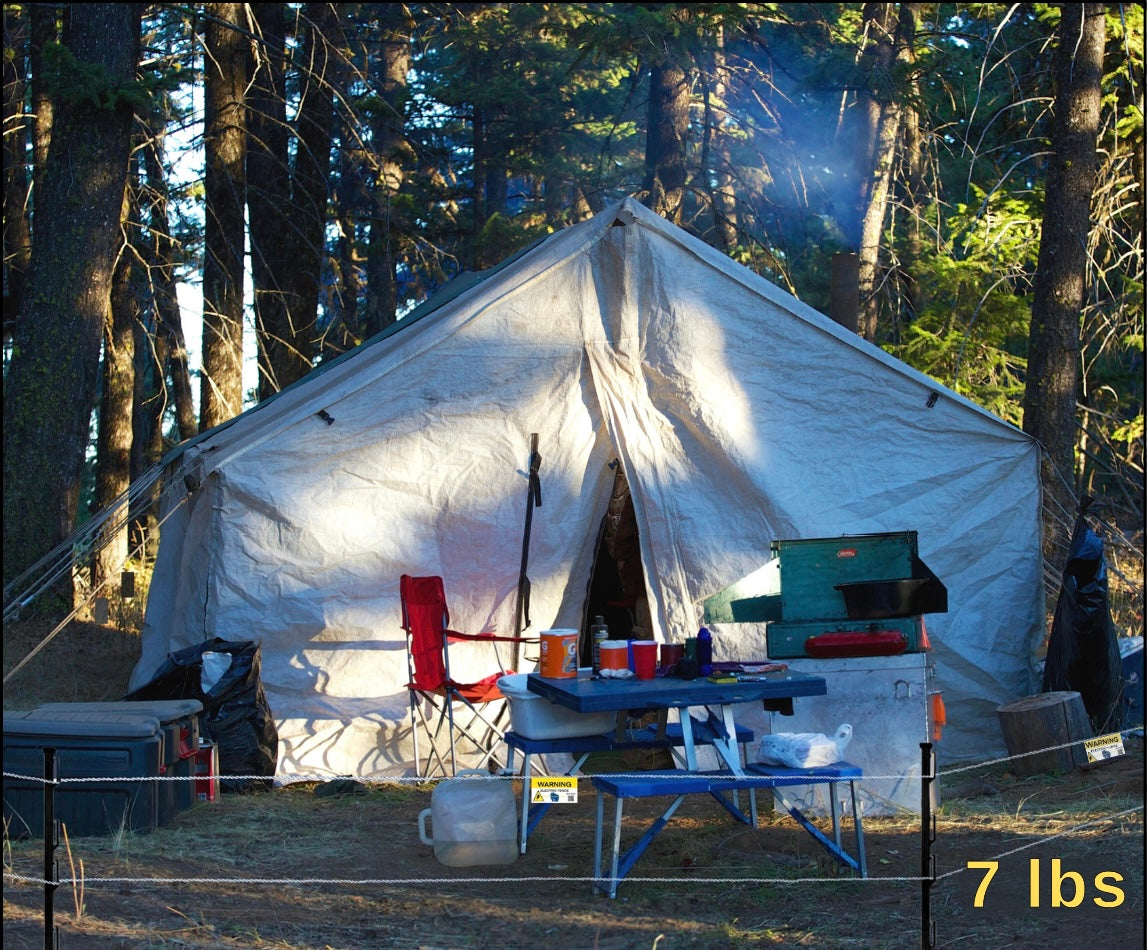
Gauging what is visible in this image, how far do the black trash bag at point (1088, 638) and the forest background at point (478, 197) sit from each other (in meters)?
0.72

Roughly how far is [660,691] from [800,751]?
562 millimetres

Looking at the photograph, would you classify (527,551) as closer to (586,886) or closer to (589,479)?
(589,479)

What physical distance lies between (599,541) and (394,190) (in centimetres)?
Result: 969

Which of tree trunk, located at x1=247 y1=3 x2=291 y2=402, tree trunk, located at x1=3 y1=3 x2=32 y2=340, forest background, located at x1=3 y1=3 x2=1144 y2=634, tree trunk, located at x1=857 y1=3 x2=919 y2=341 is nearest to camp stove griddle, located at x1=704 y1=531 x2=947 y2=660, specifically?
forest background, located at x1=3 y1=3 x2=1144 y2=634

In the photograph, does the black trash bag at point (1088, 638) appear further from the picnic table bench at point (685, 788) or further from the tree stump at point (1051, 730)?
the picnic table bench at point (685, 788)

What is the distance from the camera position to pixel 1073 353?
8.09 meters

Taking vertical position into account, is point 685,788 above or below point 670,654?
below

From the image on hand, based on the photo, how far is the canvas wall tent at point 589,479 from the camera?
5844 mm

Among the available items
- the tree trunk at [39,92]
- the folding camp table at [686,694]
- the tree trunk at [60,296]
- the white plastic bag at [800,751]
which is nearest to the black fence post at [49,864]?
the folding camp table at [686,694]

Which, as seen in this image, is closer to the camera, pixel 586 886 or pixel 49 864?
pixel 49 864

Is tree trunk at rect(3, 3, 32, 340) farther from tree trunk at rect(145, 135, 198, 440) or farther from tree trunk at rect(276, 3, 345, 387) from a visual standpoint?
tree trunk at rect(276, 3, 345, 387)

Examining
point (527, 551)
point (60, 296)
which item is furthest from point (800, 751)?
point (60, 296)

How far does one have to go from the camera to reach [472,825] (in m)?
4.30

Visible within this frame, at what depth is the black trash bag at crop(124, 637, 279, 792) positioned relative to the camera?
17.8ft
